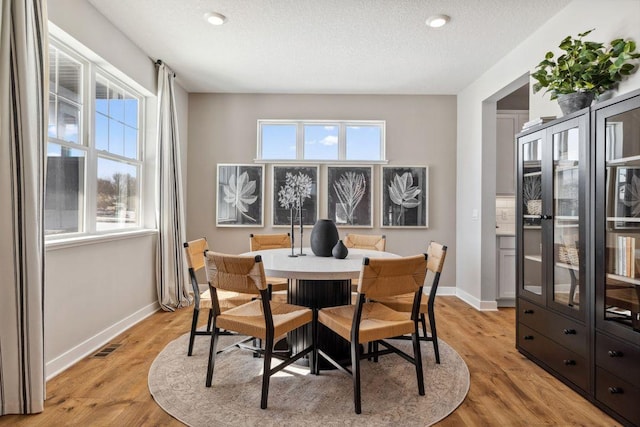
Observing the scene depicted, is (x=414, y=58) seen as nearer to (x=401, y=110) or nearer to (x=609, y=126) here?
(x=401, y=110)

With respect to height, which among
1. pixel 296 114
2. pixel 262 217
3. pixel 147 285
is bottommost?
pixel 147 285

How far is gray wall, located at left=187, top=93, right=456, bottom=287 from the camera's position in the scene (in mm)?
4621

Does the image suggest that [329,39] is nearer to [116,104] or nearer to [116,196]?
[116,104]

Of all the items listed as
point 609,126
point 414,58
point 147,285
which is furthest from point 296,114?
point 609,126

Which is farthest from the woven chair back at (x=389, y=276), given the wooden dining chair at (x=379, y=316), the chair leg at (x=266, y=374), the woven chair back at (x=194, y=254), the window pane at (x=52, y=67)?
the window pane at (x=52, y=67)

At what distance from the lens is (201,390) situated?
6.94 feet

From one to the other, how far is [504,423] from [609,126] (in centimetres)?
169

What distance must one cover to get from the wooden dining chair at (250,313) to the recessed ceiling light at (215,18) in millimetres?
1961

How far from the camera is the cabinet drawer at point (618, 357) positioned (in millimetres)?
1730

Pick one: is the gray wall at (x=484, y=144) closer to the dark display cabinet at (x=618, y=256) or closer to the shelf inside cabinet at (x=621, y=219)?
the dark display cabinet at (x=618, y=256)

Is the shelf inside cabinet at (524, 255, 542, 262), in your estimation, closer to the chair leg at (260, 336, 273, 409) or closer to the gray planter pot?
the gray planter pot

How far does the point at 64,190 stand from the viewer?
263 cm

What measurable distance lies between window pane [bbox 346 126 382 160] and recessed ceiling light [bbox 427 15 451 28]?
1.86m

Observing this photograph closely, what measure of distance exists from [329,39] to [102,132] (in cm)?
218
